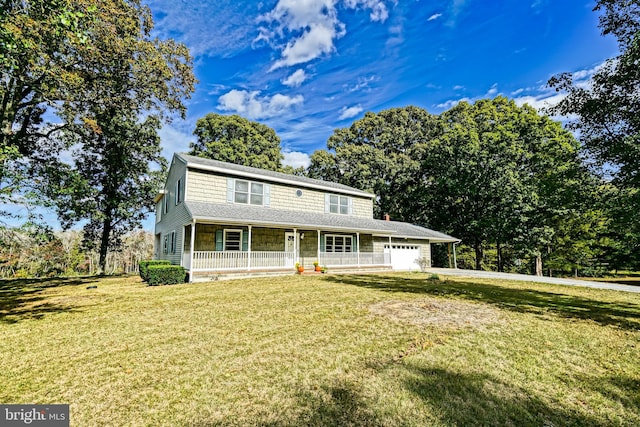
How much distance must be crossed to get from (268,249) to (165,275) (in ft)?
17.4

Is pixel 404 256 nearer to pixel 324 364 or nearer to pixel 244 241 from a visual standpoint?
pixel 244 241

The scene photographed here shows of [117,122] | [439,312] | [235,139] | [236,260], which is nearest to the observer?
[439,312]

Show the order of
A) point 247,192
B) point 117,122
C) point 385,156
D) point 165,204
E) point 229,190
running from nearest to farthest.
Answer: point 229,190 → point 247,192 → point 117,122 → point 165,204 → point 385,156

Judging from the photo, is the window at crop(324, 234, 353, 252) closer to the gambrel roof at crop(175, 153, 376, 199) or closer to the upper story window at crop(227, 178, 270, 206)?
the gambrel roof at crop(175, 153, 376, 199)

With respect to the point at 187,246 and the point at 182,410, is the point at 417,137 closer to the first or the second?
the point at 187,246

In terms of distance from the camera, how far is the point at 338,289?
32.6 feet

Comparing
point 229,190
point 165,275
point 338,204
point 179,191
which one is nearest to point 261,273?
point 165,275

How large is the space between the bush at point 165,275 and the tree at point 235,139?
19.0 metres

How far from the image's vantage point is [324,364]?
12.6 ft

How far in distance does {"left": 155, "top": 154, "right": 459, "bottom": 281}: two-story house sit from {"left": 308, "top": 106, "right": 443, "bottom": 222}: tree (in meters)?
9.50

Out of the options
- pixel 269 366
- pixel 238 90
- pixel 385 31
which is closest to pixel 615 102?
pixel 385 31

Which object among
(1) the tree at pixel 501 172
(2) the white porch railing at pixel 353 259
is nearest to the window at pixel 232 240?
(2) the white porch railing at pixel 353 259

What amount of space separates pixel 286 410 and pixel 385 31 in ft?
53.0

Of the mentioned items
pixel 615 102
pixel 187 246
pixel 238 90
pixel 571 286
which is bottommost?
pixel 571 286
